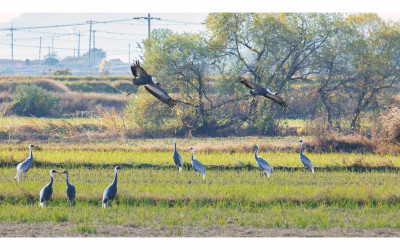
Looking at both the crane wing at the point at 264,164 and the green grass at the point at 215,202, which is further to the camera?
the crane wing at the point at 264,164

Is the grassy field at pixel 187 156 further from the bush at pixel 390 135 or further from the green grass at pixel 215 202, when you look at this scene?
the green grass at pixel 215 202

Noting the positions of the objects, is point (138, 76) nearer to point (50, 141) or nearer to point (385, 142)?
point (385, 142)

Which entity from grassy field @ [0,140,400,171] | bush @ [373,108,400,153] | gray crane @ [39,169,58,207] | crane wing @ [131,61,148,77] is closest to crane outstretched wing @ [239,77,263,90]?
crane wing @ [131,61,148,77]

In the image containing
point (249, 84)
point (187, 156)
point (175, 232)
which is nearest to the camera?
point (175, 232)

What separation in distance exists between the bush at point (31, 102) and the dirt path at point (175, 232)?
22.4 meters

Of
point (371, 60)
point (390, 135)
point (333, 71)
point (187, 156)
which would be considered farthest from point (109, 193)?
point (371, 60)

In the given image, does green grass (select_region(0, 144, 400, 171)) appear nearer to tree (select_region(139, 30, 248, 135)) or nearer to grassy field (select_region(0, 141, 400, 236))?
grassy field (select_region(0, 141, 400, 236))

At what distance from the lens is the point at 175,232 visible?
912 centimetres

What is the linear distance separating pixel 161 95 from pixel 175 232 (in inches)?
103

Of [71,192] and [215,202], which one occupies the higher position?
[71,192]

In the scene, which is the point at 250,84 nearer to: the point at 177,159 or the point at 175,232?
the point at 175,232

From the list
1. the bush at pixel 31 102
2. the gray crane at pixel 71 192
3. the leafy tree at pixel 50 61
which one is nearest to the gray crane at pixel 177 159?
the gray crane at pixel 71 192

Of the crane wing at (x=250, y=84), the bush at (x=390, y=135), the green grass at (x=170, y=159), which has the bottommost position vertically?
the green grass at (x=170, y=159)

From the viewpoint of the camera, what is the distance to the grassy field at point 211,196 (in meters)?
9.67
